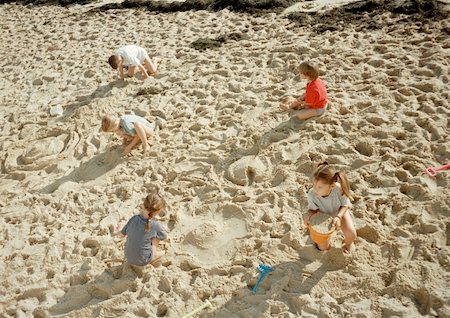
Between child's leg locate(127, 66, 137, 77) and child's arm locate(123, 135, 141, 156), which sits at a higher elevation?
child's leg locate(127, 66, 137, 77)

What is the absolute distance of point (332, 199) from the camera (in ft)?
10.3

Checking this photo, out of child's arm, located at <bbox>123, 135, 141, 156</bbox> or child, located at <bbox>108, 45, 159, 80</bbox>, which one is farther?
child, located at <bbox>108, 45, 159, 80</bbox>

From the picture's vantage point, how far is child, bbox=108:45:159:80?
5.93 metres

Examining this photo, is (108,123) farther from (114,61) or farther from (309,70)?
(309,70)

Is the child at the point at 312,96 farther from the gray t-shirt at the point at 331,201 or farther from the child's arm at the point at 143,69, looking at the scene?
the child's arm at the point at 143,69

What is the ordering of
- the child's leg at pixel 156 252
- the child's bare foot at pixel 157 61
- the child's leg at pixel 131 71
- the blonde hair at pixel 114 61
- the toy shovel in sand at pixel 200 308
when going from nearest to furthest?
Answer: the toy shovel in sand at pixel 200 308 → the child's leg at pixel 156 252 → the blonde hair at pixel 114 61 → the child's leg at pixel 131 71 → the child's bare foot at pixel 157 61

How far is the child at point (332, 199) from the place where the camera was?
2.99m

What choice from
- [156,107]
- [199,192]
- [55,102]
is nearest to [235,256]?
[199,192]

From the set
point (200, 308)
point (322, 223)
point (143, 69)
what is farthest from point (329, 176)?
point (143, 69)

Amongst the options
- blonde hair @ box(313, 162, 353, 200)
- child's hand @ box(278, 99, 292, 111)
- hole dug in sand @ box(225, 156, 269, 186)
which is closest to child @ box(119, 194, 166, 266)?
hole dug in sand @ box(225, 156, 269, 186)

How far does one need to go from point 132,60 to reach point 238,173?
277cm

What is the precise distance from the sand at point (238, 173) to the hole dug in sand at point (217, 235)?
1cm

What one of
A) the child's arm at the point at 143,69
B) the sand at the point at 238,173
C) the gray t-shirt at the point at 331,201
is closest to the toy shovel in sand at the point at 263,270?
the sand at the point at 238,173

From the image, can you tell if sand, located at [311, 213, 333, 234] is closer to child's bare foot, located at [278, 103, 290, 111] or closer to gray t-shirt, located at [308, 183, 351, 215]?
gray t-shirt, located at [308, 183, 351, 215]
